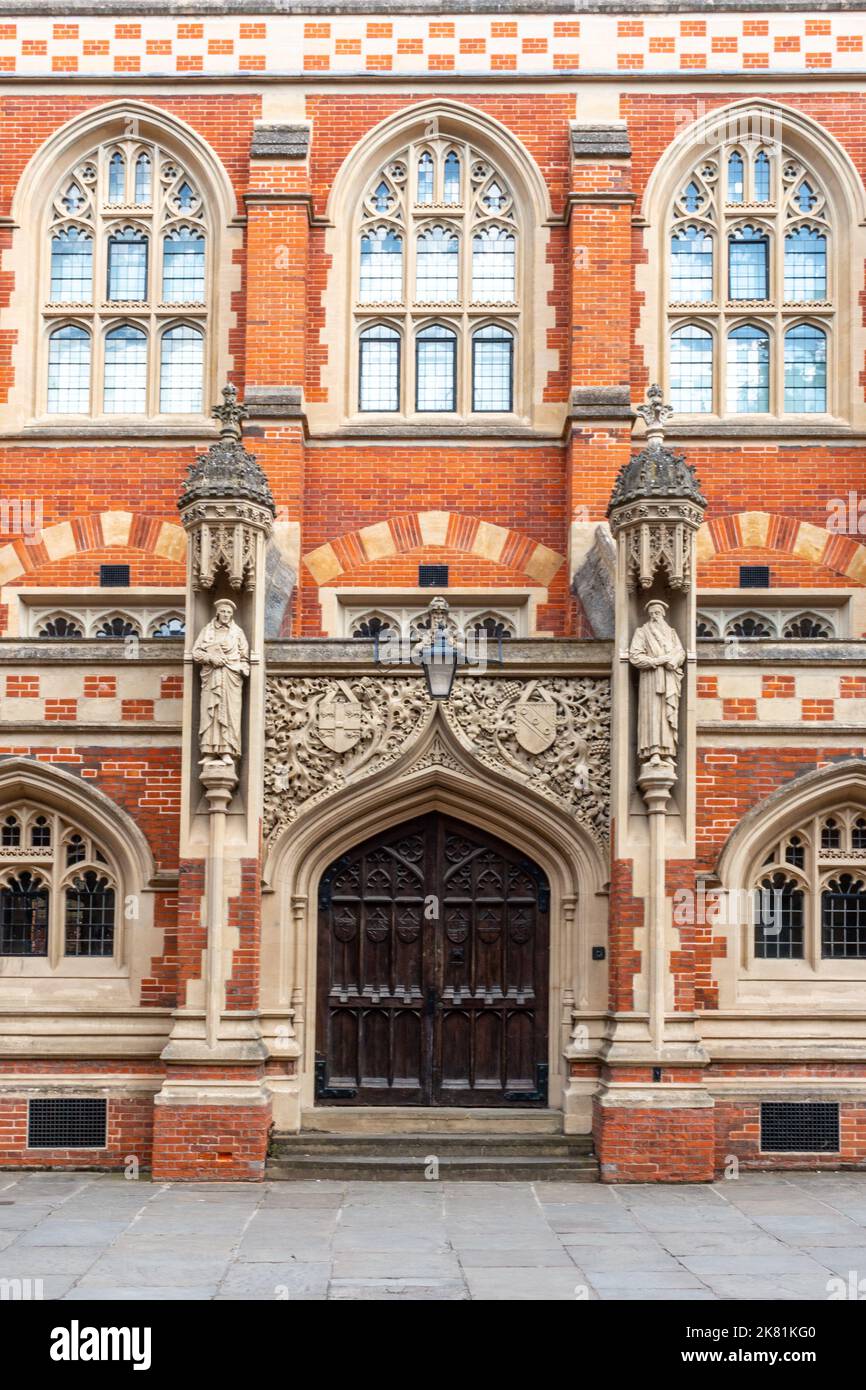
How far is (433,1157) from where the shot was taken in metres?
12.7

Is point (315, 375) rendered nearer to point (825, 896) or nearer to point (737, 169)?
point (737, 169)

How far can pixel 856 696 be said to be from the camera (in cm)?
1371

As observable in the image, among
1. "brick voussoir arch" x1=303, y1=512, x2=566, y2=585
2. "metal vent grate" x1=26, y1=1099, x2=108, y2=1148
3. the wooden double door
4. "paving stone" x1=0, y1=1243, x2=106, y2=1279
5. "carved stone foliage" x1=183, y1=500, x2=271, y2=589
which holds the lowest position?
"paving stone" x1=0, y1=1243, x2=106, y2=1279

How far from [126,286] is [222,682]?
22.4 feet

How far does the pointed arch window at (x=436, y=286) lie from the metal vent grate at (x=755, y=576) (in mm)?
3168

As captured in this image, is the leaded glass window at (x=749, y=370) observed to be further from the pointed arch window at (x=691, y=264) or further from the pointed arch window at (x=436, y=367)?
the pointed arch window at (x=436, y=367)

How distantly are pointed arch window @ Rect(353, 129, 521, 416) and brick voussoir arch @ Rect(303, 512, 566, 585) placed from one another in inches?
50.8

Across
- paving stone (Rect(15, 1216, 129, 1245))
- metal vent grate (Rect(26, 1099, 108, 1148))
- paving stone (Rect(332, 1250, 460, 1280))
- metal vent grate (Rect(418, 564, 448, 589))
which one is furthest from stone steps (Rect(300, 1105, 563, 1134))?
metal vent grate (Rect(418, 564, 448, 589))

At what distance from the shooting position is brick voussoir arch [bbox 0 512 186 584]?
1744 centimetres

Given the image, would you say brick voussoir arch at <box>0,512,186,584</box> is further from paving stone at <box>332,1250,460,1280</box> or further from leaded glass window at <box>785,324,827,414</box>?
paving stone at <box>332,1250,460,1280</box>

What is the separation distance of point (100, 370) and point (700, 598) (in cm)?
702

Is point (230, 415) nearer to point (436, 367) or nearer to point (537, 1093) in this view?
point (436, 367)

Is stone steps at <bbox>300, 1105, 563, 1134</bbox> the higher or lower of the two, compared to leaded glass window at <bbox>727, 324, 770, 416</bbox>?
Answer: lower

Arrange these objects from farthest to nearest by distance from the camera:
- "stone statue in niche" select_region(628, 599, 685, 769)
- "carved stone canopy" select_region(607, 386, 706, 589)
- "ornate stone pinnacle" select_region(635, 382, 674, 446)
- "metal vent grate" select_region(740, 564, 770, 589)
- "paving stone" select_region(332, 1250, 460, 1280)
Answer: "metal vent grate" select_region(740, 564, 770, 589) < "ornate stone pinnacle" select_region(635, 382, 674, 446) < "carved stone canopy" select_region(607, 386, 706, 589) < "stone statue in niche" select_region(628, 599, 685, 769) < "paving stone" select_region(332, 1250, 460, 1280)
